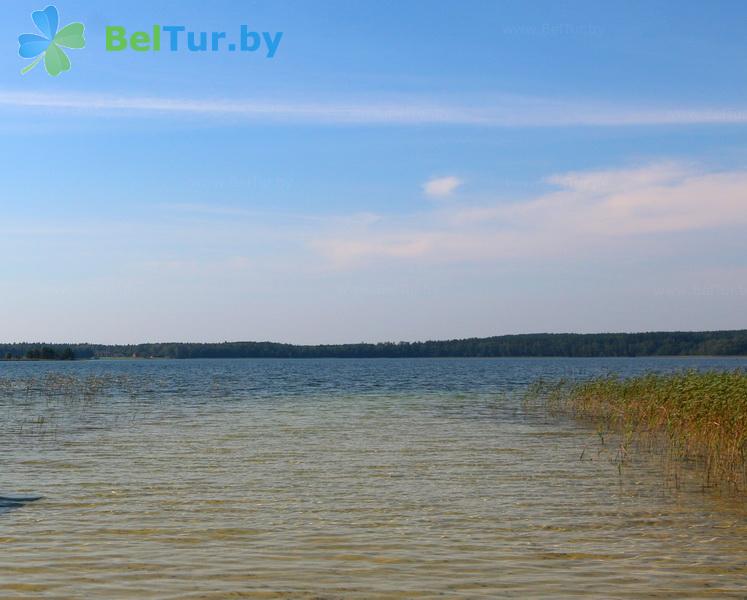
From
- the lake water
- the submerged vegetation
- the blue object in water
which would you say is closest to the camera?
the lake water

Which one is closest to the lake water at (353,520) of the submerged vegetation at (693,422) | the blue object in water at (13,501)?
the blue object in water at (13,501)

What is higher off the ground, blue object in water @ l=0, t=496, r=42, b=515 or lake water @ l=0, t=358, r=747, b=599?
blue object in water @ l=0, t=496, r=42, b=515

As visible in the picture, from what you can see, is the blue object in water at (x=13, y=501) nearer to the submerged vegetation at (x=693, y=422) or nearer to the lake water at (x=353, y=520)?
the lake water at (x=353, y=520)

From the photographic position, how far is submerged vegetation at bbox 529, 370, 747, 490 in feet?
54.2

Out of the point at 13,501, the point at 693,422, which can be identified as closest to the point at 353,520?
the point at 13,501

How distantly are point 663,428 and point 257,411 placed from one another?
15496 millimetres

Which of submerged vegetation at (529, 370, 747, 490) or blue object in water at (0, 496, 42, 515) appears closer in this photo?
blue object in water at (0, 496, 42, 515)

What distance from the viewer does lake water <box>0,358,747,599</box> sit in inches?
344

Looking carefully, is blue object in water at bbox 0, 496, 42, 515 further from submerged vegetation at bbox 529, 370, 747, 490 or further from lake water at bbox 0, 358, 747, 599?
submerged vegetation at bbox 529, 370, 747, 490

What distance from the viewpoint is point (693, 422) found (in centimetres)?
1886

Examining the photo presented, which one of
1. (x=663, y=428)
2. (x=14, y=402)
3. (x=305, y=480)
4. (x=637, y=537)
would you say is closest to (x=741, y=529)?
(x=637, y=537)

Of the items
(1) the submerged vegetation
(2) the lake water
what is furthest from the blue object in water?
(1) the submerged vegetation

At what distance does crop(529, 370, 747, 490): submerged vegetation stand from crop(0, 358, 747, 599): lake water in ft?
3.63

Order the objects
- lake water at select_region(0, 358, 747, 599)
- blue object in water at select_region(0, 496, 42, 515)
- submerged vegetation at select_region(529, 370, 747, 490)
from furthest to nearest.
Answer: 1. submerged vegetation at select_region(529, 370, 747, 490)
2. blue object in water at select_region(0, 496, 42, 515)
3. lake water at select_region(0, 358, 747, 599)
